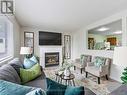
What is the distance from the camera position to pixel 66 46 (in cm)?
705

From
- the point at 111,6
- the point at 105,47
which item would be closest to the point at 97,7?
the point at 111,6

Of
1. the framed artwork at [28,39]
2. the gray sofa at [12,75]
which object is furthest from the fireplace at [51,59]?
the gray sofa at [12,75]

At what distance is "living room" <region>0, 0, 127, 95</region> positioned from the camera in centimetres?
140

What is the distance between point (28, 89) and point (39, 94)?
0.17 meters

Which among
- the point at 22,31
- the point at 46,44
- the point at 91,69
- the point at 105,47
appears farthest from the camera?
the point at 46,44

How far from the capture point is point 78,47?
6.64 meters

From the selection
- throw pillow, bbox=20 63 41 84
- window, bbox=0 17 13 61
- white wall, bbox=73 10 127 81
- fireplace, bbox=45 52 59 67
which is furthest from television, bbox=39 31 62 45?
throw pillow, bbox=20 63 41 84

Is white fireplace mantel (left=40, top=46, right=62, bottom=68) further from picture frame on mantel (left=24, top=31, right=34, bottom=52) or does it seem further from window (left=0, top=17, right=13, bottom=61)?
window (left=0, top=17, right=13, bottom=61)

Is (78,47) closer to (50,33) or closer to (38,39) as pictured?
(50,33)

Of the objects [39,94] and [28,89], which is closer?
[39,94]

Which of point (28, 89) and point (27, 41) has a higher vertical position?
point (27, 41)

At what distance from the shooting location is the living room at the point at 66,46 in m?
1.40

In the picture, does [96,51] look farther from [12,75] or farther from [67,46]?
[12,75]

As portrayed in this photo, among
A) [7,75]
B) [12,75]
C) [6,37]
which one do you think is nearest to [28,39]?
[6,37]
